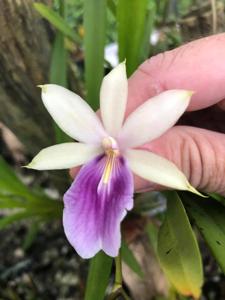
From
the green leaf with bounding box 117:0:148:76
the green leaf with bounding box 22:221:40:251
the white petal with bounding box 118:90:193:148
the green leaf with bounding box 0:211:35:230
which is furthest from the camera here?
the green leaf with bounding box 22:221:40:251

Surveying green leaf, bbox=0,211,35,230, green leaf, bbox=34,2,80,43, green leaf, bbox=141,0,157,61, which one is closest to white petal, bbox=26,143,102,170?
green leaf, bbox=34,2,80,43

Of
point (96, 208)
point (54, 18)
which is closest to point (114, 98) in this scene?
point (96, 208)

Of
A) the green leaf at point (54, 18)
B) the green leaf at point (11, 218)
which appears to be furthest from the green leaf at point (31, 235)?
the green leaf at point (54, 18)

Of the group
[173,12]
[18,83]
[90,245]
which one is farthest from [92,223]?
[173,12]

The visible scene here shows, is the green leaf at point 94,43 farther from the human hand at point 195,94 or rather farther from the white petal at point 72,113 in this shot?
the white petal at point 72,113

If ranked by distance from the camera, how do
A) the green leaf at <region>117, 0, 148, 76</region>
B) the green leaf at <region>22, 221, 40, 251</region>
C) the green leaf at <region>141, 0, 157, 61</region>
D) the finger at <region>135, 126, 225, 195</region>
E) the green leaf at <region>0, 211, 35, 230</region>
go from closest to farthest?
the finger at <region>135, 126, 225, 195</region> < the green leaf at <region>117, 0, 148, 76</region> < the green leaf at <region>141, 0, 157, 61</region> < the green leaf at <region>0, 211, 35, 230</region> < the green leaf at <region>22, 221, 40, 251</region>

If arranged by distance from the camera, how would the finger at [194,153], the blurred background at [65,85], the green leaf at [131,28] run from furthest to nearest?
the blurred background at [65,85] < the green leaf at [131,28] < the finger at [194,153]

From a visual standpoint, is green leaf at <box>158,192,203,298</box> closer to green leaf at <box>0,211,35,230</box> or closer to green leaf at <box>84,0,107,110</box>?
green leaf at <box>84,0,107,110</box>

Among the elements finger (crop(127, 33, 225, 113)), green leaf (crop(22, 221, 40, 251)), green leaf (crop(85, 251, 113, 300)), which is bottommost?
green leaf (crop(22, 221, 40, 251))
